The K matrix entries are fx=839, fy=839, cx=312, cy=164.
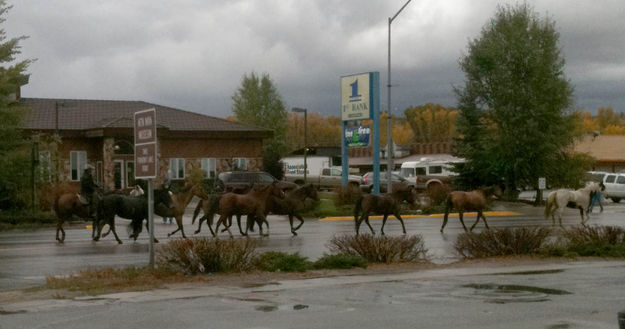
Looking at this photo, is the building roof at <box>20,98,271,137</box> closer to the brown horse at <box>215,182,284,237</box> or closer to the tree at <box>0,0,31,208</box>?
the tree at <box>0,0,31,208</box>

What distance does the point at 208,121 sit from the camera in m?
59.2

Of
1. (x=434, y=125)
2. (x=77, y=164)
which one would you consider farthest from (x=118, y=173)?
(x=434, y=125)

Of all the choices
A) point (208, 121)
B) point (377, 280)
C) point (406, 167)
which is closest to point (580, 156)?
point (406, 167)

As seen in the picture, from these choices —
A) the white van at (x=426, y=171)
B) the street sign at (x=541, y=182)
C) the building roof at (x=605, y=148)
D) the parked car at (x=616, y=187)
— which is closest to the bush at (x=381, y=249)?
the street sign at (x=541, y=182)

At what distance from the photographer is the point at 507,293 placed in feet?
38.3

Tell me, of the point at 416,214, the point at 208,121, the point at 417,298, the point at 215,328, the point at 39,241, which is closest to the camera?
the point at 215,328

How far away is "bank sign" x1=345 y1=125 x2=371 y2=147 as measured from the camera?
42.0 m

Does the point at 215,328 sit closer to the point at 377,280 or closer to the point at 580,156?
the point at 377,280

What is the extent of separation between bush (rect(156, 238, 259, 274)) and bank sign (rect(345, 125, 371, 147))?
91.9 ft

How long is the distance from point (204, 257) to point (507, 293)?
4.96 meters

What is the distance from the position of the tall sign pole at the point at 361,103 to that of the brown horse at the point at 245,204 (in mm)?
16430

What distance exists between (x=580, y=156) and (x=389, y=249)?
118ft

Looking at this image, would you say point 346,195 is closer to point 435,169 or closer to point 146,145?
point 435,169

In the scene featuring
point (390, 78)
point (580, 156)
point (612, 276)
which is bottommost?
point (612, 276)
